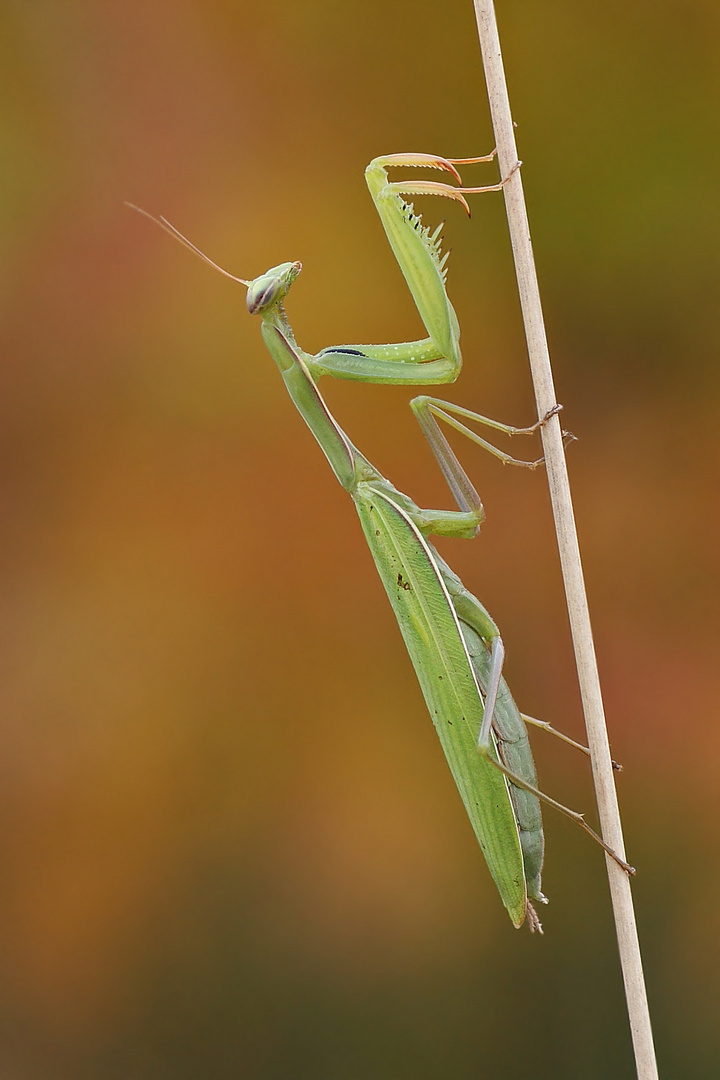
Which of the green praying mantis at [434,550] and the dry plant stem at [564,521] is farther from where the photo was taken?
the green praying mantis at [434,550]

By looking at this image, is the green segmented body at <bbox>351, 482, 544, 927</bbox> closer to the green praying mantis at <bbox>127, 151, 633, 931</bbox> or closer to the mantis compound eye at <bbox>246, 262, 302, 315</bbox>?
the green praying mantis at <bbox>127, 151, 633, 931</bbox>

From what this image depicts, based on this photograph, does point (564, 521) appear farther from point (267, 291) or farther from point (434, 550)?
point (267, 291)

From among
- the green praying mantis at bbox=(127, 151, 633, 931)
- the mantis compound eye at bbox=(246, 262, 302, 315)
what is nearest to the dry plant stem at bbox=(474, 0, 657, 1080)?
the green praying mantis at bbox=(127, 151, 633, 931)

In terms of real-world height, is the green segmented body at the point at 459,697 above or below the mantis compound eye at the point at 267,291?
below

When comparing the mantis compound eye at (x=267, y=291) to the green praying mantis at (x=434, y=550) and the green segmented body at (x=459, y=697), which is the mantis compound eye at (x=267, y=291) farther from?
the green segmented body at (x=459, y=697)

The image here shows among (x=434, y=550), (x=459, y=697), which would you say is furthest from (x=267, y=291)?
(x=459, y=697)

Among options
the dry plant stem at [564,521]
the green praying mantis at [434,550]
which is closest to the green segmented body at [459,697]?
the green praying mantis at [434,550]
